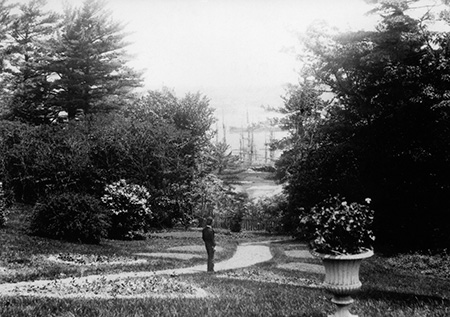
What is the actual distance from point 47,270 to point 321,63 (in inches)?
829

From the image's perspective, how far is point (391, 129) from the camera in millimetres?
22500

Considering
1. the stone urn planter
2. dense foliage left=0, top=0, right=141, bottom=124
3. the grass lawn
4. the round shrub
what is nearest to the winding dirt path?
the grass lawn

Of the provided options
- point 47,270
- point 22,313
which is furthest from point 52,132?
point 22,313

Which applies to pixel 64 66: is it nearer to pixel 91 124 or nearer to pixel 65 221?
pixel 91 124

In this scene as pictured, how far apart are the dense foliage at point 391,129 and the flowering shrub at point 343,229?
1521 centimetres

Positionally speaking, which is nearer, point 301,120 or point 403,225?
point 403,225

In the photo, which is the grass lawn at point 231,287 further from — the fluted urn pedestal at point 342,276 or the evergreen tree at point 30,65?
the evergreen tree at point 30,65

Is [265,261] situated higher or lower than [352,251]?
lower

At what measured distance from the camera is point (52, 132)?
3000 centimetres

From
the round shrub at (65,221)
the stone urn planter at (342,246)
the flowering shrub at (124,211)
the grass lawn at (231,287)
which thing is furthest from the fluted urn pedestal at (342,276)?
the flowering shrub at (124,211)

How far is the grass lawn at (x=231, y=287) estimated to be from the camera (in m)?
6.35

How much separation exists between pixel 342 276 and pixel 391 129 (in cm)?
1844

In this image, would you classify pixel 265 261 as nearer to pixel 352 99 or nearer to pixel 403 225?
pixel 403 225

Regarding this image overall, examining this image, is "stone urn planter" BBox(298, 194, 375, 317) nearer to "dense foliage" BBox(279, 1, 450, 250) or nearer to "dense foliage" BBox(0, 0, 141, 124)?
"dense foliage" BBox(279, 1, 450, 250)
